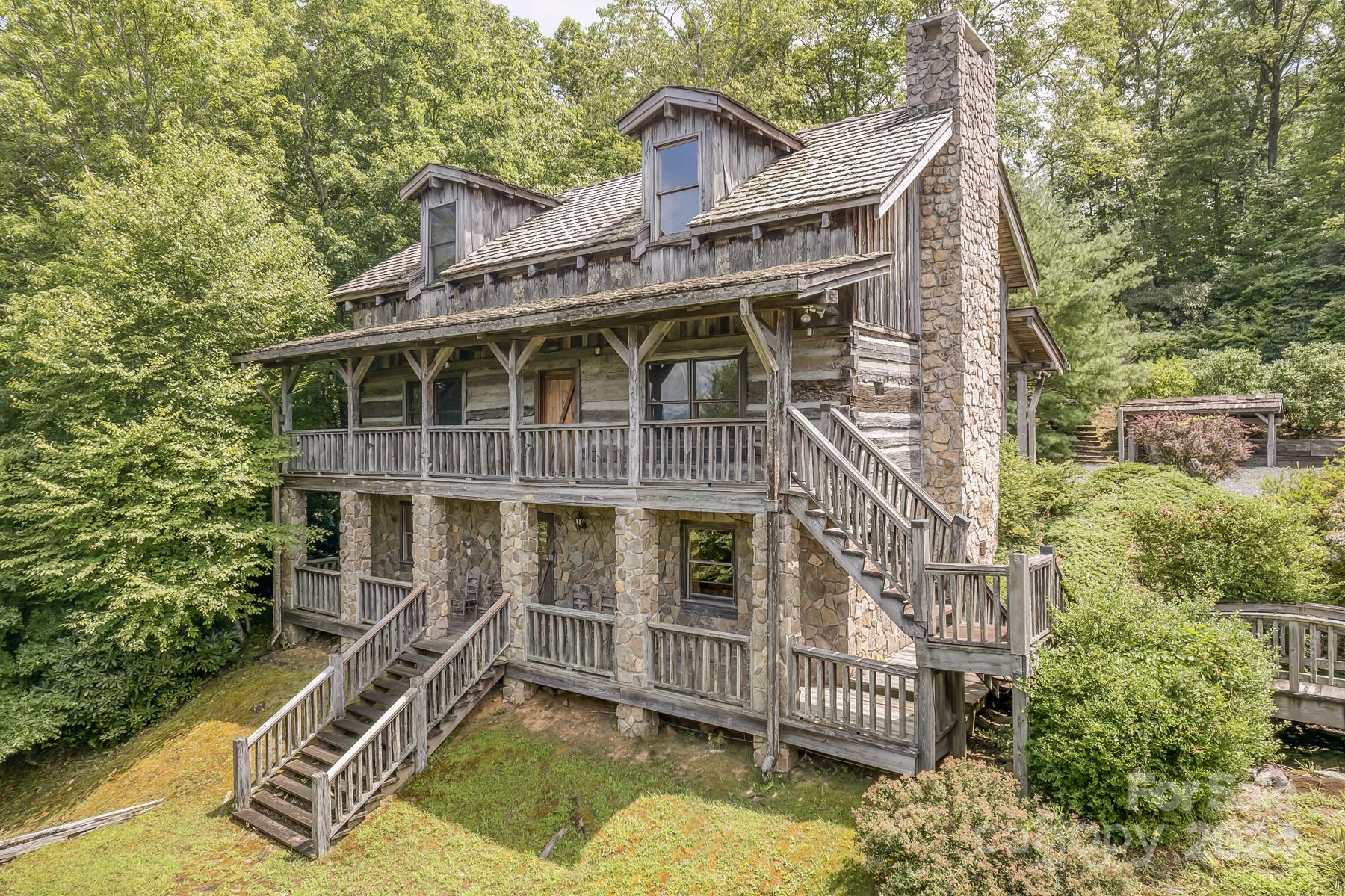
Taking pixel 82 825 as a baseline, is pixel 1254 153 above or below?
above

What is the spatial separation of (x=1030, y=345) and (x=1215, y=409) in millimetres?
9072

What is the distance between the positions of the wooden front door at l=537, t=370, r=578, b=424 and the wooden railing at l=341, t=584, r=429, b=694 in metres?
4.25

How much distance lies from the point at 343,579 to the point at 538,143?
2021cm

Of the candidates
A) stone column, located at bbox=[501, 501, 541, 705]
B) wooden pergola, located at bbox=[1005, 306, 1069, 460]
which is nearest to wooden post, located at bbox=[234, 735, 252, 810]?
stone column, located at bbox=[501, 501, 541, 705]

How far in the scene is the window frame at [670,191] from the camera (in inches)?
500

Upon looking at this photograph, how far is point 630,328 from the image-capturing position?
10641mm

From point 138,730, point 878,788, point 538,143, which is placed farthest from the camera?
point 538,143

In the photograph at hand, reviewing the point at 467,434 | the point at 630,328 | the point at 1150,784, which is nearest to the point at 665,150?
the point at 630,328

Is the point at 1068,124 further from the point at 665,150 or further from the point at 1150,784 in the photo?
the point at 1150,784

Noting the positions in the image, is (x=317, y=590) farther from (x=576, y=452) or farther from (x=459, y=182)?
(x=459, y=182)

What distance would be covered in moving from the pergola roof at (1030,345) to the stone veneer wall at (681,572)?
354 inches

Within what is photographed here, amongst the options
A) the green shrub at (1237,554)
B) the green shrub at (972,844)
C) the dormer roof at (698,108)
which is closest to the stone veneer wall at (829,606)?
the green shrub at (972,844)

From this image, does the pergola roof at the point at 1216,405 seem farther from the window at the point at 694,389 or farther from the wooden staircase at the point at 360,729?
the wooden staircase at the point at 360,729

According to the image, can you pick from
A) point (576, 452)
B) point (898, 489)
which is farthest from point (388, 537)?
point (898, 489)
